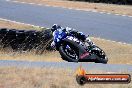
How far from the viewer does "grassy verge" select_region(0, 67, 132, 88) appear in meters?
10.1

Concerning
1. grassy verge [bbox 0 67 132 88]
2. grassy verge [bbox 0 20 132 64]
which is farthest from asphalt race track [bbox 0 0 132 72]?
grassy verge [bbox 0 67 132 88]

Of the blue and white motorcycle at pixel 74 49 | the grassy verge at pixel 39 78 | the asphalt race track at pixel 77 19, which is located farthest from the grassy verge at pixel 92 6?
the grassy verge at pixel 39 78

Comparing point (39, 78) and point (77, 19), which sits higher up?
point (39, 78)

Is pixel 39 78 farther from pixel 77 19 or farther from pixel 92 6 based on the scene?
pixel 92 6

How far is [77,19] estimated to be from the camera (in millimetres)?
27953

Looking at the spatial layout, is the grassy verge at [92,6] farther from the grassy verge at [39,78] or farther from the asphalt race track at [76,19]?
the grassy verge at [39,78]

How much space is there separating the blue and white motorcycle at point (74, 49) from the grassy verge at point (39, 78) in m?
0.40

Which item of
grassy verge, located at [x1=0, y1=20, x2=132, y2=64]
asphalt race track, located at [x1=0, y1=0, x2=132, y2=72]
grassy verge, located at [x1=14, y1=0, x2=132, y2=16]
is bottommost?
grassy verge, located at [x1=14, y1=0, x2=132, y2=16]

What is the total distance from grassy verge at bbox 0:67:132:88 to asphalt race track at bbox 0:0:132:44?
10048mm

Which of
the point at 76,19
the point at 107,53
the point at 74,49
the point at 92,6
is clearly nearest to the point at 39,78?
the point at 74,49

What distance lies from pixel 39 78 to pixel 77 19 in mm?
17563

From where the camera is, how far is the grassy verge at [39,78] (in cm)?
1013

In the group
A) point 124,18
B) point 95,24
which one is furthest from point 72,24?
point 124,18

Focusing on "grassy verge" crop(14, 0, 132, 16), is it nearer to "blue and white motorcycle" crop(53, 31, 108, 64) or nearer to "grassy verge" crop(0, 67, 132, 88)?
"blue and white motorcycle" crop(53, 31, 108, 64)
